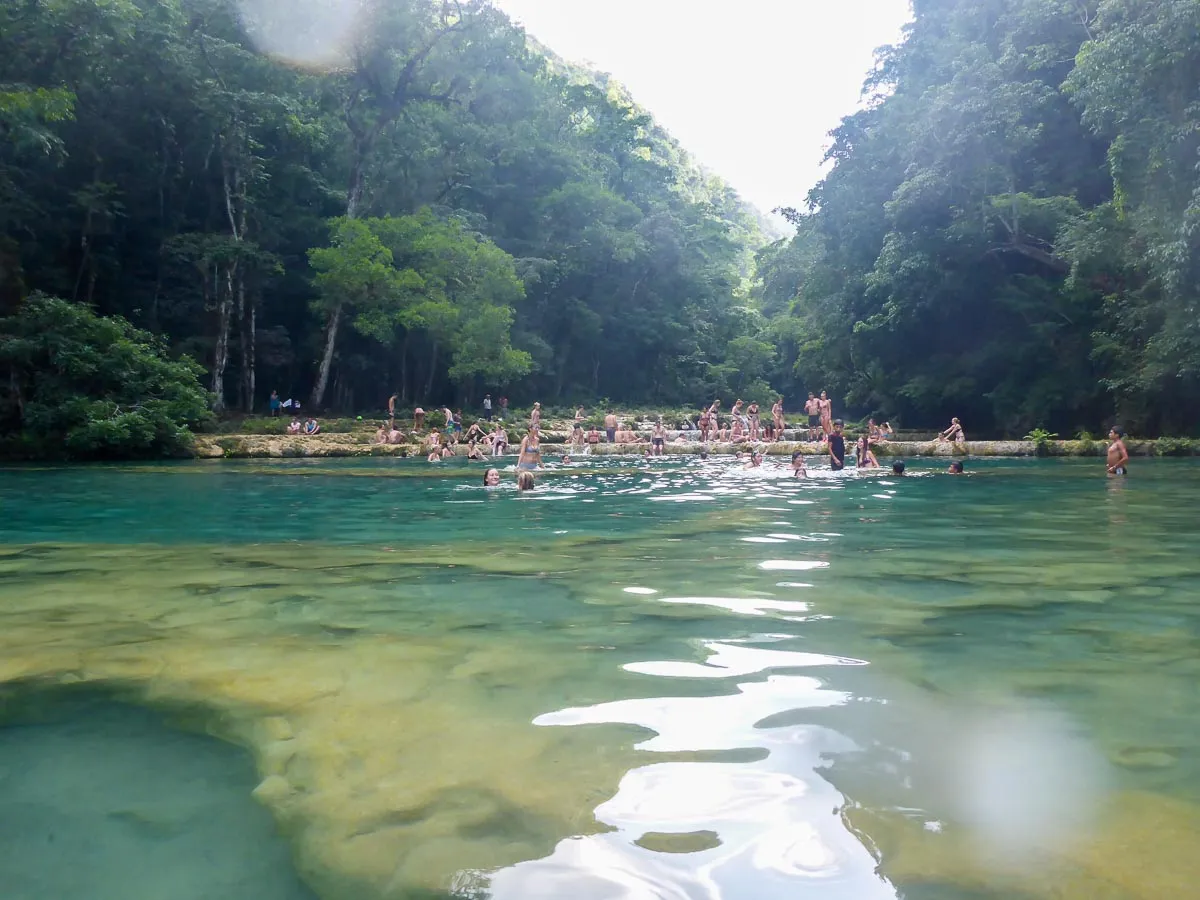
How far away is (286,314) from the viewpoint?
42.5 m

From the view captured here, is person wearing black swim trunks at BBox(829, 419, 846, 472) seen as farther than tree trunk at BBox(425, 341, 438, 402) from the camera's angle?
No

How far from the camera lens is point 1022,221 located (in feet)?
106

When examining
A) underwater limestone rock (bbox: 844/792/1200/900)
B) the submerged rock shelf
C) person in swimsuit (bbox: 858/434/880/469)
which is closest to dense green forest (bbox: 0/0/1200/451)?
the submerged rock shelf

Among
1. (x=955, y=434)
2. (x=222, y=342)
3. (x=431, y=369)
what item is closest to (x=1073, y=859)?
(x=955, y=434)

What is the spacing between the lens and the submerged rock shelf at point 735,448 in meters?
26.5

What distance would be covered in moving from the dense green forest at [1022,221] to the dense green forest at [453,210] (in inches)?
A: 4.6

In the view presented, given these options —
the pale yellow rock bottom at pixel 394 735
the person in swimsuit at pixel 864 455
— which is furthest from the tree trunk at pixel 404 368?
the pale yellow rock bottom at pixel 394 735

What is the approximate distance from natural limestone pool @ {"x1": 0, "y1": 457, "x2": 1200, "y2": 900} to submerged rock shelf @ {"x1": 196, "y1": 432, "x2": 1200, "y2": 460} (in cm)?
2002

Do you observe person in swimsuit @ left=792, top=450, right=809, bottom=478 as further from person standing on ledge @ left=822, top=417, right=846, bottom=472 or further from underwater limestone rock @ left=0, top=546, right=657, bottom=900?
underwater limestone rock @ left=0, top=546, right=657, bottom=900

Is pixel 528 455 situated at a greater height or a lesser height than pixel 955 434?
lesser

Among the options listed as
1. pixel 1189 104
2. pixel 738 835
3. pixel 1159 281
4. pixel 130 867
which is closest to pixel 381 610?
pixel 130 867

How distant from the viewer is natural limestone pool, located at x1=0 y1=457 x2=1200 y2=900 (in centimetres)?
236

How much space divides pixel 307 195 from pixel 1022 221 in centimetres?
3112

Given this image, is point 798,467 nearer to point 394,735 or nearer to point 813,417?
point 394,735
